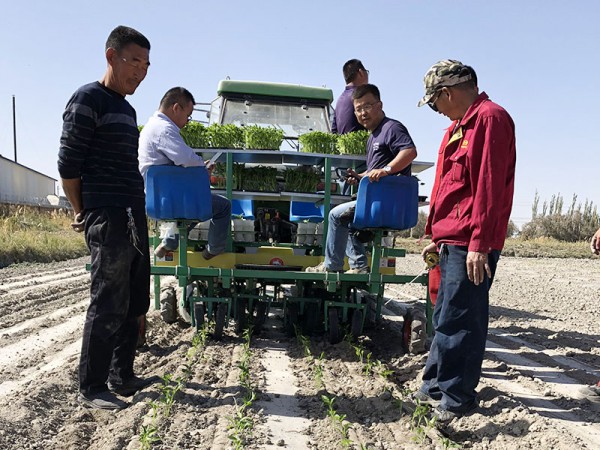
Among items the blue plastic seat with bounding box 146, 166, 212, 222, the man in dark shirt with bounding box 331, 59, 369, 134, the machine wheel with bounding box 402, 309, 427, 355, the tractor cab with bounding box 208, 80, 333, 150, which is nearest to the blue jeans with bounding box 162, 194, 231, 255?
the blue plastic seat with bounding box 146, 166, 212, 222

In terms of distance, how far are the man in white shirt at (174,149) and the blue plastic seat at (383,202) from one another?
1.33 meters

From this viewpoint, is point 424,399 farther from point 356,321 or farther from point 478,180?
point 356,321

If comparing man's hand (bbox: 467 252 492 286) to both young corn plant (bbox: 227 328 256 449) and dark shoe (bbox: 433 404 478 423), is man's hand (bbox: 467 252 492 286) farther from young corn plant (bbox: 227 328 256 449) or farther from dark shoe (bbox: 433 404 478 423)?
young corn plant (bbox: 227 328 256 449)

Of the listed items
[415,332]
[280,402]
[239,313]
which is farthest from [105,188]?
[415,332]

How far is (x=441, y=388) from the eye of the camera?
3.58 m

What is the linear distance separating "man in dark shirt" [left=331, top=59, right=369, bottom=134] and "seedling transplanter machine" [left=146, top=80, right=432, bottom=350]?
1.61 ft

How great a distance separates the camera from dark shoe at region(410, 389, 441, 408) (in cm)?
369

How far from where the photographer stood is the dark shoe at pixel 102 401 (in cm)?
361

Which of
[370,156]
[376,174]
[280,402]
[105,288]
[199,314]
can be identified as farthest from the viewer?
[199,314]

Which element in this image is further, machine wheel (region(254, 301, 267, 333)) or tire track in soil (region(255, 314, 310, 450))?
machine wheel (region(254, 301, 267, 333))

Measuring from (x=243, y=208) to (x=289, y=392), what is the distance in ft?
9.01

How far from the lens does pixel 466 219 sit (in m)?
3.45

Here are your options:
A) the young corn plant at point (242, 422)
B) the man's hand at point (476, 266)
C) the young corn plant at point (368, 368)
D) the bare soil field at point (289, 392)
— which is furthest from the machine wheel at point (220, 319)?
the man's hand at point (476, 266)

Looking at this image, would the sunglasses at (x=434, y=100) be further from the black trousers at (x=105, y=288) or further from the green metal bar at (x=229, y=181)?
the green metal bar at (x=229, y=181)
